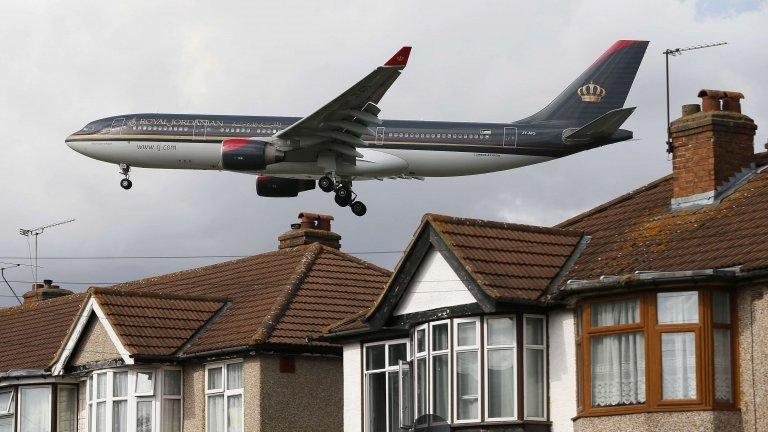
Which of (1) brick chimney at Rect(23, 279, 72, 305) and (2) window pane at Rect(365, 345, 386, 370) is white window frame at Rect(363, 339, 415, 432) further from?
(1) brick chimney at Rect(23, 279, 72, 305)

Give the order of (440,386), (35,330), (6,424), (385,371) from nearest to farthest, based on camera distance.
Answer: (440,386) → (385,371) → (6,424) → (35,330)

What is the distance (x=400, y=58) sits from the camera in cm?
4422

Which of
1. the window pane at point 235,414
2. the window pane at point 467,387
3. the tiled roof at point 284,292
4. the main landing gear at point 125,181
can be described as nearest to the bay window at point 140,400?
the tiled roof at point 284,292

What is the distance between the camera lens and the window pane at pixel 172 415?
1341 inches

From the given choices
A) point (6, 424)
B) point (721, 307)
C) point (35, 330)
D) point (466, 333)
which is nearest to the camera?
point (721, 307)

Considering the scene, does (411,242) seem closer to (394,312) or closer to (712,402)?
(394,312)

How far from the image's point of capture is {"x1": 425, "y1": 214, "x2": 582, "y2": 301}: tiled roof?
25641 millimetres

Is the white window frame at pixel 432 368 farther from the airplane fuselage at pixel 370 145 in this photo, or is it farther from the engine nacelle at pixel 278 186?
the engine nacelle at pixel 278 186

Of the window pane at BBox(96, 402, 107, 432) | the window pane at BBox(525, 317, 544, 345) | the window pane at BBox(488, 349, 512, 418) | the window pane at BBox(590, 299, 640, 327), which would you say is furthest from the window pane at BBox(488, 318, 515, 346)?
the window pane at BBox(96, 402, 107, 432)

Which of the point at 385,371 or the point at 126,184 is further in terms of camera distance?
the point at 126,184

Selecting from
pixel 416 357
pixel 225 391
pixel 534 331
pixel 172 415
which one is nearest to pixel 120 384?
pixel 172 415

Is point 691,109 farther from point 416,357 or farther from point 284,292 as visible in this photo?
point 284,292

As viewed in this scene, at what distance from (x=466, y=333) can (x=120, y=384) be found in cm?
1133

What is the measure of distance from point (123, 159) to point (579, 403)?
93.7 ft
